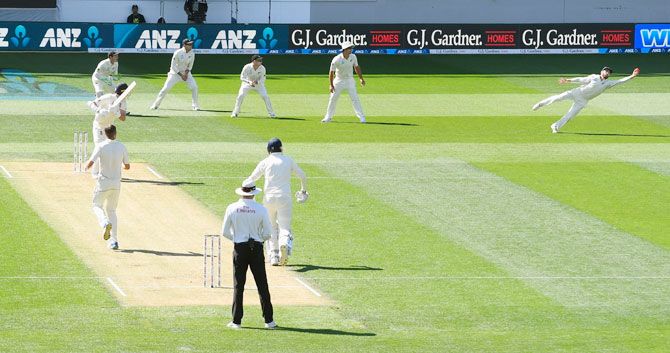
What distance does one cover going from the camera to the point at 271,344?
661 inches

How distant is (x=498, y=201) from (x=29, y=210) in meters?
8.58

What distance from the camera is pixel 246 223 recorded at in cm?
1745

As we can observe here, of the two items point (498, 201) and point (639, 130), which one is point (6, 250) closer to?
point (498, 201)

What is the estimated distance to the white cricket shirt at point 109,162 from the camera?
21.9 m

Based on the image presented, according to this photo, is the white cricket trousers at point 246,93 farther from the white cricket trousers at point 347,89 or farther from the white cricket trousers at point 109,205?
the white cricket trousers at point 109,205

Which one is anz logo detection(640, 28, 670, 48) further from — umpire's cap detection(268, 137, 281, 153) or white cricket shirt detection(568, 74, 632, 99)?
umpire's cap detection(268, 137, 281, 153)

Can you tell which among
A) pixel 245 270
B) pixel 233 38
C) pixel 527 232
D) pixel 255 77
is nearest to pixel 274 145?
pixel 245 270

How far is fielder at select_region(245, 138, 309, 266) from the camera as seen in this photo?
2061 cm

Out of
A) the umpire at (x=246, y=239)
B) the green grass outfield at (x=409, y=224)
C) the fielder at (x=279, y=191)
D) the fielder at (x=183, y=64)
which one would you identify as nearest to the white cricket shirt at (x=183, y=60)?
the fielder at (x=183, y=64)

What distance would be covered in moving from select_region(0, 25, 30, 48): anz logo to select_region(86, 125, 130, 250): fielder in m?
27.0

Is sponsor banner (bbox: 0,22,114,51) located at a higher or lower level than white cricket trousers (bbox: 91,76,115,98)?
higher

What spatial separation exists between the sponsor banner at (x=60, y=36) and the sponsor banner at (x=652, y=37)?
63.6 ft

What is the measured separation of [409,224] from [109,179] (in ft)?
17.8

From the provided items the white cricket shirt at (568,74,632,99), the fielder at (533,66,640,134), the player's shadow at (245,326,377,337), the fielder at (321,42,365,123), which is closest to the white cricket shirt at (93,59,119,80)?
the fielder at (321,42,365,123)
